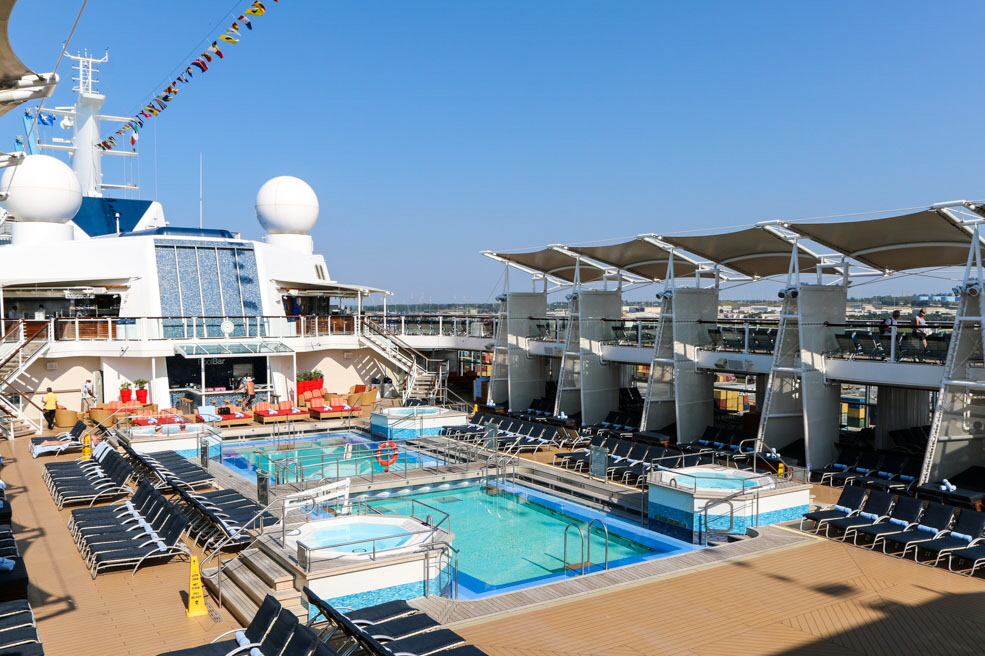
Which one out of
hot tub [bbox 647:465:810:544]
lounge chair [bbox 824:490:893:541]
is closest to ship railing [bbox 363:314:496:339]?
hot tub [bbox 647:465:810:544]

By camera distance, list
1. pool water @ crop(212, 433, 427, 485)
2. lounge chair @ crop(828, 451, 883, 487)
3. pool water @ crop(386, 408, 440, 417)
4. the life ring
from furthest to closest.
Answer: pool water @ crop(386, 408, 440, 417)
the life ring
pool water @ crop(212, 433, 427, 485)
lounge chair @ crop(828, 451, 883, 487)

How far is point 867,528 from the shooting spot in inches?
440

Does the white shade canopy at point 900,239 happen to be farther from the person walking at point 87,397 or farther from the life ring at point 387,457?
the person walking at point 87,397

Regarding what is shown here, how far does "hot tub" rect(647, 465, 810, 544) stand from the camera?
12.4 m

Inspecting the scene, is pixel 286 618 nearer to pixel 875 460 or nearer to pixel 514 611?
pixel 514 611

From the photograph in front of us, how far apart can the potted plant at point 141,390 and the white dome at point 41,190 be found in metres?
7.81

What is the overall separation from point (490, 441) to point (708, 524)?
7.45 m

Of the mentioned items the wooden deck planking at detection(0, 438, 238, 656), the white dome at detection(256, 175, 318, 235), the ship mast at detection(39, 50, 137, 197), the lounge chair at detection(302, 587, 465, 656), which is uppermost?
the ship mast at detection(39, 50, 137, 197)

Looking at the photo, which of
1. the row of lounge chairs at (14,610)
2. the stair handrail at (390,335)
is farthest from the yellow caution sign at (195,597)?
the stair handrail at (390,335)

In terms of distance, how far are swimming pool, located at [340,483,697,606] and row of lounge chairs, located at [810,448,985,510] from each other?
154 inches

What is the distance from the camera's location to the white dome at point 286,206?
31141 millimetres

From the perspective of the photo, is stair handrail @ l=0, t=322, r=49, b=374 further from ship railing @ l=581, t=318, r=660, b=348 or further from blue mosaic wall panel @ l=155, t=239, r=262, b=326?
ship railing @ l=581, t=318, r=660, b=348

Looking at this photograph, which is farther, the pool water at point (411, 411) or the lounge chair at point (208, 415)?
the pool water at point (411, 411)

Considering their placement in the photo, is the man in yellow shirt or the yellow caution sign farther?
the man in yellow shirt
